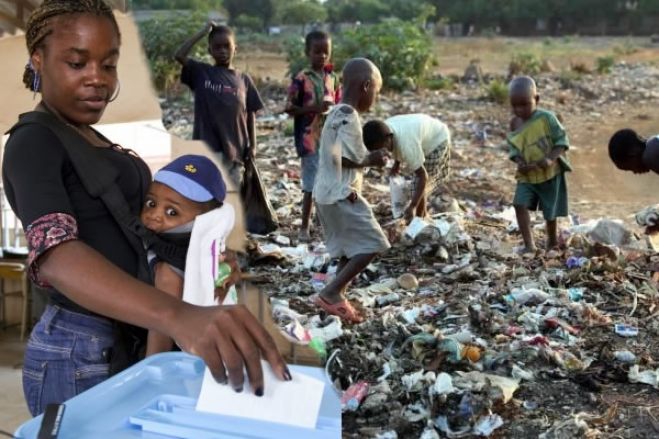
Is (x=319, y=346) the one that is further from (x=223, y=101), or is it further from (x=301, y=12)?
(x=301, y=12)

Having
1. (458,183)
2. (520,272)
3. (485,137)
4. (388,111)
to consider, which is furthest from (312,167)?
(485,137)

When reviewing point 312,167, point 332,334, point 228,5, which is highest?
point 228,5

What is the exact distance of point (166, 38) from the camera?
3803 mm

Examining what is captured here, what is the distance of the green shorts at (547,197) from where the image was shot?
491 centimetres

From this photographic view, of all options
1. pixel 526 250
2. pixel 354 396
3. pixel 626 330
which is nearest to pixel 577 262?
pixel 526 250

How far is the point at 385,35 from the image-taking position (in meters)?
6.21

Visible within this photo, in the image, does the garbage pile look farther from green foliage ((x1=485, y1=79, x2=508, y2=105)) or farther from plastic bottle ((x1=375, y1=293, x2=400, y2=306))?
green foliage ((x1=485, y1=79, x2=508, y2=105))

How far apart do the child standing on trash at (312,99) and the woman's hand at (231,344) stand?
3664 millimetres

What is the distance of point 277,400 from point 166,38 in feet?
10.3

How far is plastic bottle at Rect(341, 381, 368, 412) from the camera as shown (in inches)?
119

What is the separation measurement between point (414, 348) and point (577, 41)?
9.24 m

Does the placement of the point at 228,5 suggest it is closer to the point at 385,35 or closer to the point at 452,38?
the point at 385,35

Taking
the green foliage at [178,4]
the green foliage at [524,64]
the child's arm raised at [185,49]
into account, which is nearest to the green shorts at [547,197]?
the green foliage at [178,4]

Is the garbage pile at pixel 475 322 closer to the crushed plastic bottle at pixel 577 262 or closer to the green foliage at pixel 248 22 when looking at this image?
the crushed plastic bottle at pixel 577 262
